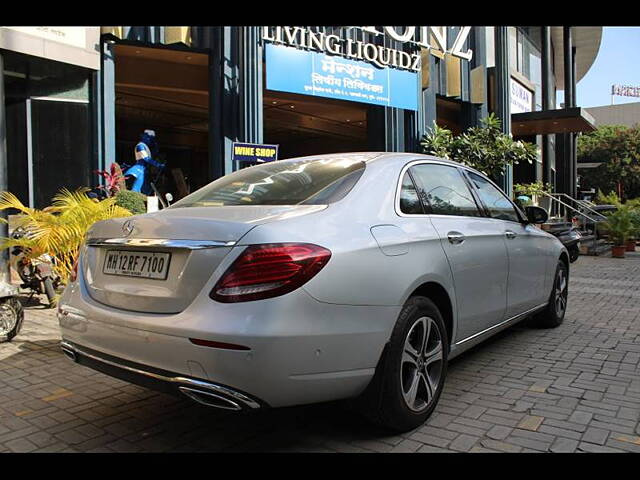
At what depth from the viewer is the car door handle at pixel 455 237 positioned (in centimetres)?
356

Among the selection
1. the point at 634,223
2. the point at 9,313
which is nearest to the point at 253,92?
the point at 9,313

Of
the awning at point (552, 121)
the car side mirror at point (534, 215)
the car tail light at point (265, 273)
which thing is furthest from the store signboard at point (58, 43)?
the awning at point (552, 121)

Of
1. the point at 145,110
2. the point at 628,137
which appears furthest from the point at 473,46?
the point at 628,137

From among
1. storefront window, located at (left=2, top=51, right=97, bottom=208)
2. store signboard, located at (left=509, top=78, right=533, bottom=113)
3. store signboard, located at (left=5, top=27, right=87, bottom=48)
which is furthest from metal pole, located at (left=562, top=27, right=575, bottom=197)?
storefront window, located at (left=2, top=51, right=97, bottom=208)

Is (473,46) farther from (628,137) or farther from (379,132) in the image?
(628,137)

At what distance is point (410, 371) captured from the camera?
10.2 feet

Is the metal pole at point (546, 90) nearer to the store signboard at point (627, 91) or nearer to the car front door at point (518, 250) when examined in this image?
the car front door at point (518, 250)

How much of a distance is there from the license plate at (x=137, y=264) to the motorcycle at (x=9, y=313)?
2.75m

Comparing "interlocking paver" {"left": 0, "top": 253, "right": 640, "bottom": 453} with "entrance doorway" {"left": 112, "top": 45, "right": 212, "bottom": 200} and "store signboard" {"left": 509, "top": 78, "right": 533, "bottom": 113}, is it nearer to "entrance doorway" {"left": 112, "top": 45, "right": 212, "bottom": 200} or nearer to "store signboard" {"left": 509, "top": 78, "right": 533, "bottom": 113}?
"entrance doorway" {"left": 112, "top": 45, "right": 212, "bottom": 200}

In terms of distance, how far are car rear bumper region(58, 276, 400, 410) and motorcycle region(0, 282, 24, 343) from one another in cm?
289

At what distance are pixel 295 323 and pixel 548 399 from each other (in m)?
2.09
